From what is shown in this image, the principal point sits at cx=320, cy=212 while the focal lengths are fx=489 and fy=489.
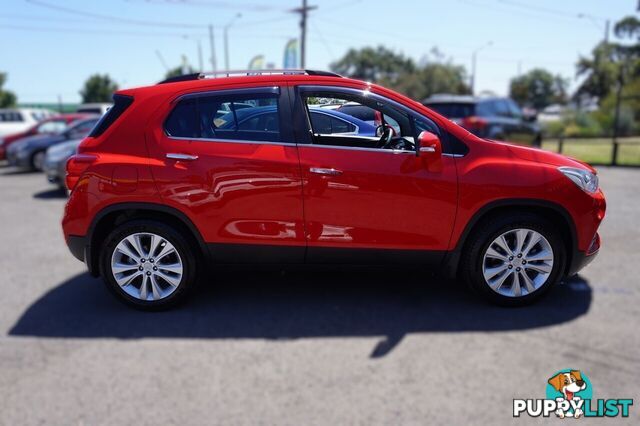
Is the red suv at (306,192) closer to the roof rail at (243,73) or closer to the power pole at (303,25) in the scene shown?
the roof rail at (243,73)

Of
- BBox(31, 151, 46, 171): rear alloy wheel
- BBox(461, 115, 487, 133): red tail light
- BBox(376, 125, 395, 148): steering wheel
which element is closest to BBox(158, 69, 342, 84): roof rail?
BBox(376, 125, 395, 148): steering wheel

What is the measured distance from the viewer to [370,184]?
3.66m

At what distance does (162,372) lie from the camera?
121 inches

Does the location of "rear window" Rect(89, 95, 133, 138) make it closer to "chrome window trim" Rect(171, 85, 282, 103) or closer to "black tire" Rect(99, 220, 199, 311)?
"chrome window trim" Rect(171, 85, 282, 103)

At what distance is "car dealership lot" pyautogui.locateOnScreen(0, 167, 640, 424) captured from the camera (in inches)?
108

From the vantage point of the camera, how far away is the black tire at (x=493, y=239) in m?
3.80

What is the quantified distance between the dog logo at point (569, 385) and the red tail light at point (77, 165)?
357 centimetres

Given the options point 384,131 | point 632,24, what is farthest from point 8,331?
point 632,24

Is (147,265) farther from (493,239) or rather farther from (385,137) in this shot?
(493,239)

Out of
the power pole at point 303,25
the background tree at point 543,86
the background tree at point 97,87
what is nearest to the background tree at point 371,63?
the background tree at point 543,86

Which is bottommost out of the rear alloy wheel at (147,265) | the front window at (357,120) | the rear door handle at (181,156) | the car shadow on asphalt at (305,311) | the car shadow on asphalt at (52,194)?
the car shadow on asphalt at (305,311)

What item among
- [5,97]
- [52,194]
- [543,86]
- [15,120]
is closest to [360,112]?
[52,194]

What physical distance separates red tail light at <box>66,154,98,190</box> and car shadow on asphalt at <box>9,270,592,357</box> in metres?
1.08

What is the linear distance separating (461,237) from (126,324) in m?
2.67
